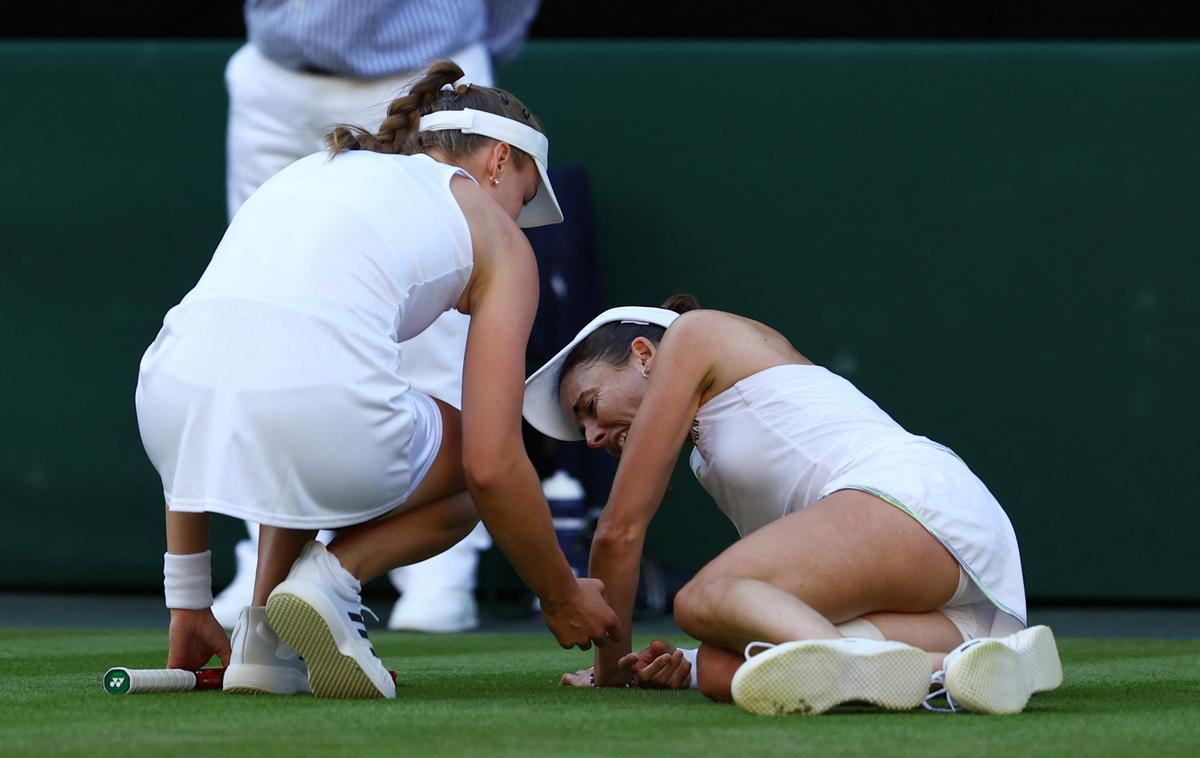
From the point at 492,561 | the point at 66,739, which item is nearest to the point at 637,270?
the point at 492,561

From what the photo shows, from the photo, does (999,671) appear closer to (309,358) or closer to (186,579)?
(309,358)

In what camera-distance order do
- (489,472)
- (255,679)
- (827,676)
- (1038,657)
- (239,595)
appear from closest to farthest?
(827,676), (1038,657), (489,472), (255,679), (239,595)

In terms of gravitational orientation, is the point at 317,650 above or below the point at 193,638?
above

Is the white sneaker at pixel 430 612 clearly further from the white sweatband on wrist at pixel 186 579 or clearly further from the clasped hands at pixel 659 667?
the white sweatband on wrist at pixel 186 579

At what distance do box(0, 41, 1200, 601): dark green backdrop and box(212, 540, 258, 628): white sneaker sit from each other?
Answer: 2.11ft

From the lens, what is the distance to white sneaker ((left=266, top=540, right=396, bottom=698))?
7.64 ft

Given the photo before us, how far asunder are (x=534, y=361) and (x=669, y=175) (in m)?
0.71

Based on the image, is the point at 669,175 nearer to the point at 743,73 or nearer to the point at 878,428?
the point at 743,73

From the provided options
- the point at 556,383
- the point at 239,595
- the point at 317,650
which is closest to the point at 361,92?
the point at 239,595

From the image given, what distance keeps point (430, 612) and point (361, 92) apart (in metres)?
1.33

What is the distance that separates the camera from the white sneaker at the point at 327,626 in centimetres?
233

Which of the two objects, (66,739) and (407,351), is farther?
(407,351)

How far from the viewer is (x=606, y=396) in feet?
9.16

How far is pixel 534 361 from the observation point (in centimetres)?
480
